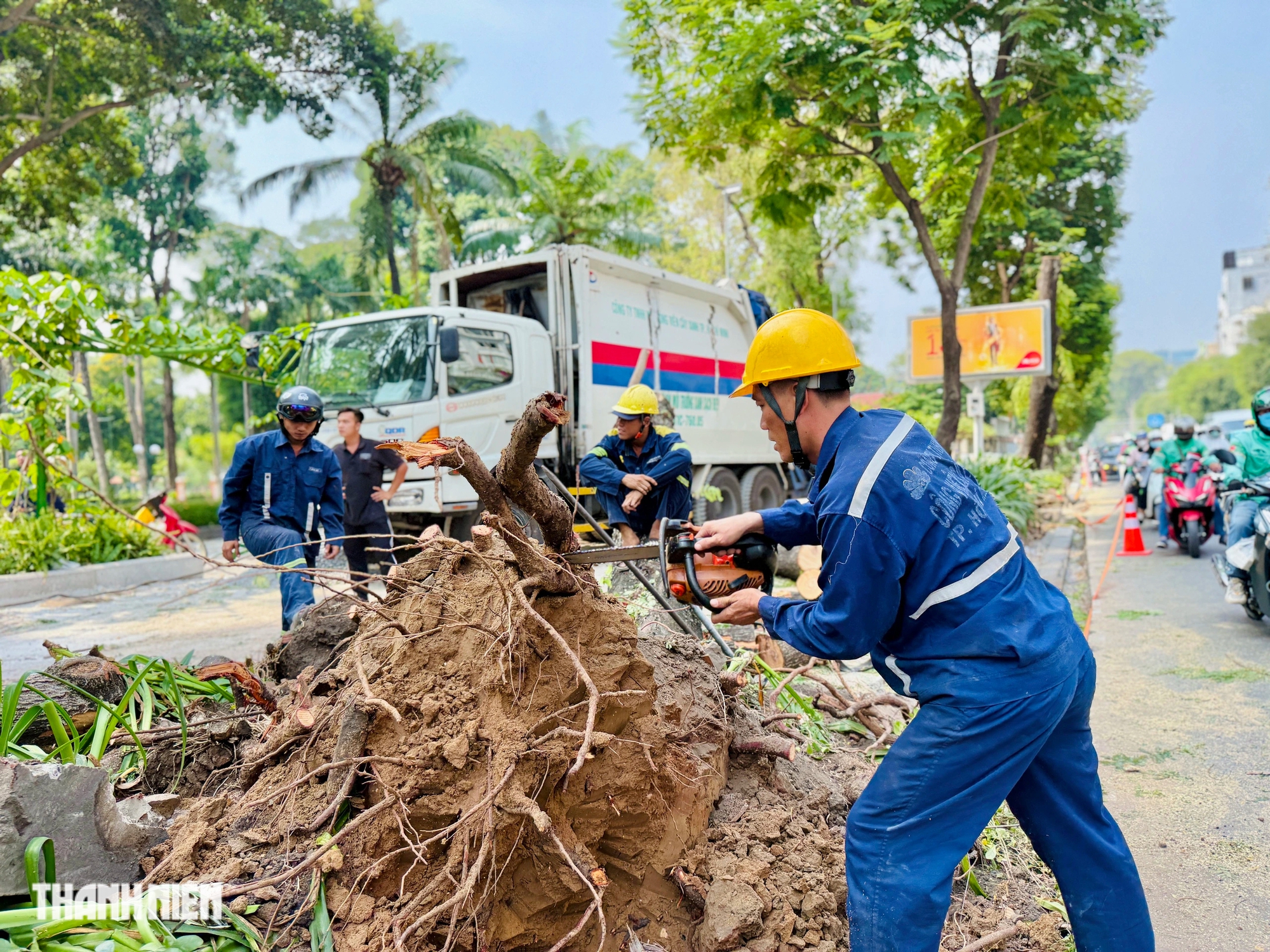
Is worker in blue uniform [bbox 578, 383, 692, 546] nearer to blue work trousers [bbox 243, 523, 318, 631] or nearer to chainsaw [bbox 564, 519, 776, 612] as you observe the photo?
blue work trousers [bbox 243, 523, 318, 631]

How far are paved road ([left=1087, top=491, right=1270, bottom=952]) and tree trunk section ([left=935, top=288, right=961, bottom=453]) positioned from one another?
2842 millimetres

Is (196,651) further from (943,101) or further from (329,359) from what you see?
(943,101)

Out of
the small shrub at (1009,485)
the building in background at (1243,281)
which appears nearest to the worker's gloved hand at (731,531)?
the small shrub at (1009,485)

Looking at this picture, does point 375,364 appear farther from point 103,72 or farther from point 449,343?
point 103,72

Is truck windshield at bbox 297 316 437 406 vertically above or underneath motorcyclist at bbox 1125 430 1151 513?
above

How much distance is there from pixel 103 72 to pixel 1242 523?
1673cm

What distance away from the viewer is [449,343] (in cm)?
790

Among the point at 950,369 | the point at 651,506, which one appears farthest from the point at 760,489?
the point at 651,506

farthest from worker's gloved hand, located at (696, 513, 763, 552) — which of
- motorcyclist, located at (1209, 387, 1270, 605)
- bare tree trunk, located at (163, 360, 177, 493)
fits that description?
bare tree trunk, located at (163, 360, 177, 493)

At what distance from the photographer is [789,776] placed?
324 cm

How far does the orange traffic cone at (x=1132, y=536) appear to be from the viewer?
11576mm

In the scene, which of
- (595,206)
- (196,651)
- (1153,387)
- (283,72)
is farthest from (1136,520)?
(1153,387)

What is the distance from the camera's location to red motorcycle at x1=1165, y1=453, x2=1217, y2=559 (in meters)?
10.2

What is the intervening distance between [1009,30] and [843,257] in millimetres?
19348
